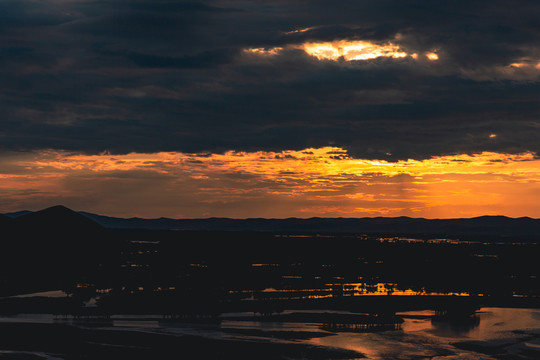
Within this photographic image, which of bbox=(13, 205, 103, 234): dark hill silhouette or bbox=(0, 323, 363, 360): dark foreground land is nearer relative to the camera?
bbox=(0, 323, 363, 360): dark foreground land

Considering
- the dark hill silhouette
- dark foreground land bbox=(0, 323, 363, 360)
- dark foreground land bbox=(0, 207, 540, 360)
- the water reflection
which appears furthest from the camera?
the dark hill silhouette

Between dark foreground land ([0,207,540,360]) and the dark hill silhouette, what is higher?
the dark hill silhouette

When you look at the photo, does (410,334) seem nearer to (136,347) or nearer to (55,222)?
(136,347)

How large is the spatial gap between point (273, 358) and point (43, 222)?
8789cm

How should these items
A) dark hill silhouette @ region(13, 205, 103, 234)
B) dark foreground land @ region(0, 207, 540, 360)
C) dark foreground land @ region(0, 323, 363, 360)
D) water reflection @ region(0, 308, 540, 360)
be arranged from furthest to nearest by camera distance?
dark hill silhouette @ region(13, 205, 103, 234) < dark foreground land @ region(0, 207, 540, 360) < water reflection @ region(0, 308, 540, 360) < dark foreground land @ region(0, 323, 363, 360)

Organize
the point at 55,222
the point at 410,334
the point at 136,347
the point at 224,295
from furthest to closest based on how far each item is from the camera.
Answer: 1. the point at 55,222
2. the point at 224,295
3. the point at 410,334
4. the point at 136,347

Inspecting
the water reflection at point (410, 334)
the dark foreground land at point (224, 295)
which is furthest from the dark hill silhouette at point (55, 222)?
the water reflection at point (410, 334)

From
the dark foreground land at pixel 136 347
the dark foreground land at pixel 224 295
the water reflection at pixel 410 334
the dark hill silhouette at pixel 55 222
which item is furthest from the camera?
the dark hill silhouette at pixel 55 222

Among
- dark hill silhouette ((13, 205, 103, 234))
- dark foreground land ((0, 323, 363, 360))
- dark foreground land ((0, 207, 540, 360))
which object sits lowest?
dark foreground land ((0, 323, 363, 360))

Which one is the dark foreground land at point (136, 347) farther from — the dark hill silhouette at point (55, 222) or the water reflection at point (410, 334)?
the dark hill silhouette at point (55, 222)

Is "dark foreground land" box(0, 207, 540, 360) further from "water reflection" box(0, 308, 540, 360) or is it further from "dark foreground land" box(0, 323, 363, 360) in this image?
"water reflection" box(0, 308, 540, 360)

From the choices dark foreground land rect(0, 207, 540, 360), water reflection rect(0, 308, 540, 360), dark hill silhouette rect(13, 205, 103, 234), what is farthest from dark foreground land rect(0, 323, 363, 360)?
dark hill silhouette rect(13, 205, 103, 234)

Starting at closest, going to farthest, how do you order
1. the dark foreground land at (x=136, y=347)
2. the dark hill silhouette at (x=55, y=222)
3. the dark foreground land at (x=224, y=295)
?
the dark foreground land at (x=136, y=347) < the dark foreground land at (x=224, y=295) < the dark hill silhouette at (x=55, y=222)

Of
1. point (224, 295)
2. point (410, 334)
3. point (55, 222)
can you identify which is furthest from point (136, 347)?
point (55, 222)
